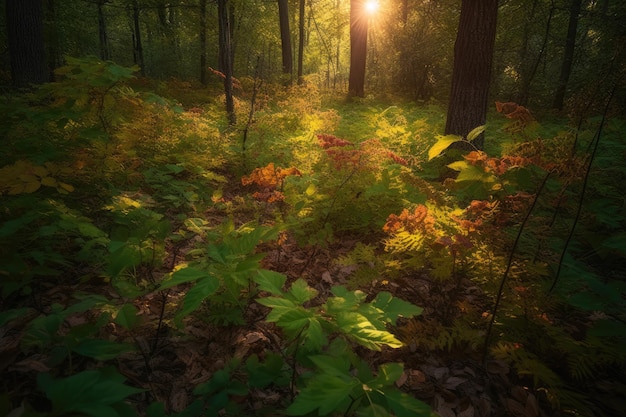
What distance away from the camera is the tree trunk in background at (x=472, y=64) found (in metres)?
4.40

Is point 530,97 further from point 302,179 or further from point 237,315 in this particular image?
point 237,315

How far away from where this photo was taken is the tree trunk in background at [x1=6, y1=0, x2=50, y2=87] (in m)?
6.22

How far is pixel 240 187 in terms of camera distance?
4.98 meters

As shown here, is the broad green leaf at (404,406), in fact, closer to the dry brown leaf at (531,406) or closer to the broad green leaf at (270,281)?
the broad green leaf at (270,281)

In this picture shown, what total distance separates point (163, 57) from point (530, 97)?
2037cm

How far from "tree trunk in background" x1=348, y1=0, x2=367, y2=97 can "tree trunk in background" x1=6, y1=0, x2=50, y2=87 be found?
10.7 meters

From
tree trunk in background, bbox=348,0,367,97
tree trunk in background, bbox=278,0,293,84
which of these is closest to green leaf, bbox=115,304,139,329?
tree trunk in background, bbox=348,0,367,97

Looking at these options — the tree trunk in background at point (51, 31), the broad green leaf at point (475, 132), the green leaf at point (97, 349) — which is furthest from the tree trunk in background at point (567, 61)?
the tree trunk in background at point (51, 31)

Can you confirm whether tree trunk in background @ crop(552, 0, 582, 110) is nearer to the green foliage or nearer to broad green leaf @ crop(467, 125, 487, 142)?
broad green leaf @ crop(467, 125, 487, 142)

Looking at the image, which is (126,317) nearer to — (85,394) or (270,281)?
(85,394)

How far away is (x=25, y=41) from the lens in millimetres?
6375

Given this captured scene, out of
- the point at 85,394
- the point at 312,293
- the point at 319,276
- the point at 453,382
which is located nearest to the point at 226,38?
the point at 319,276

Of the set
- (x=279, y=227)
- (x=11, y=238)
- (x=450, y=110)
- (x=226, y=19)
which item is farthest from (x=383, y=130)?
(x=11, y=238)

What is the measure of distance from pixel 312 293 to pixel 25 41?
870 centimetres
